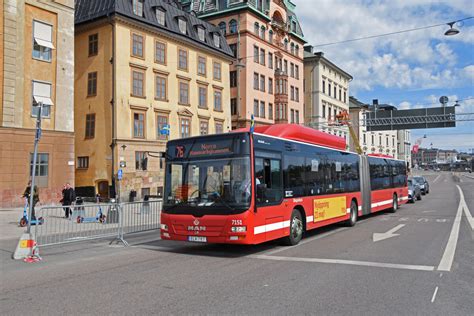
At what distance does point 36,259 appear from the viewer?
973cm

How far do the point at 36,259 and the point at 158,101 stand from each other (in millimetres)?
27156

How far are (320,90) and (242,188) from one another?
5804 centimetres

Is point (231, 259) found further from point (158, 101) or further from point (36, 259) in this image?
point (158, 101)

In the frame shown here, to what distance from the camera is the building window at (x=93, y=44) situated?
34094 mm

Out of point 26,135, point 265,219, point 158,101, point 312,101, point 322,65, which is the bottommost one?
point 265,219

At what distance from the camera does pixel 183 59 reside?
Result: 38.8m

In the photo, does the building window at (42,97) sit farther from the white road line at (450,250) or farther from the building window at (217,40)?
the white road line at (450,250)

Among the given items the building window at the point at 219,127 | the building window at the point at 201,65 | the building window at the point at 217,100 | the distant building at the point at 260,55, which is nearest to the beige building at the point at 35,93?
the building window at the point at 201,65

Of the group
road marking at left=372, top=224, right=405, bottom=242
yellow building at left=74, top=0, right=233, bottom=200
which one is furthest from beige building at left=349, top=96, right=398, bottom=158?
road marking at left=372, top=224, right=405, bottom=242

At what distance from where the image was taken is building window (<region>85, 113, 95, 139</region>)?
A: 3397 centimetres

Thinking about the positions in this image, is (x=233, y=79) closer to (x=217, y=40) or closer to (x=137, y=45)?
(x=217, y=40)

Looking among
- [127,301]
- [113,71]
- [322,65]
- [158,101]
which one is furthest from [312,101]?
[127,301]

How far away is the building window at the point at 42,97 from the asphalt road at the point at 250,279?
16363 mm

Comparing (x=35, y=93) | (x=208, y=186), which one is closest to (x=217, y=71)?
(x=35, y=93)
